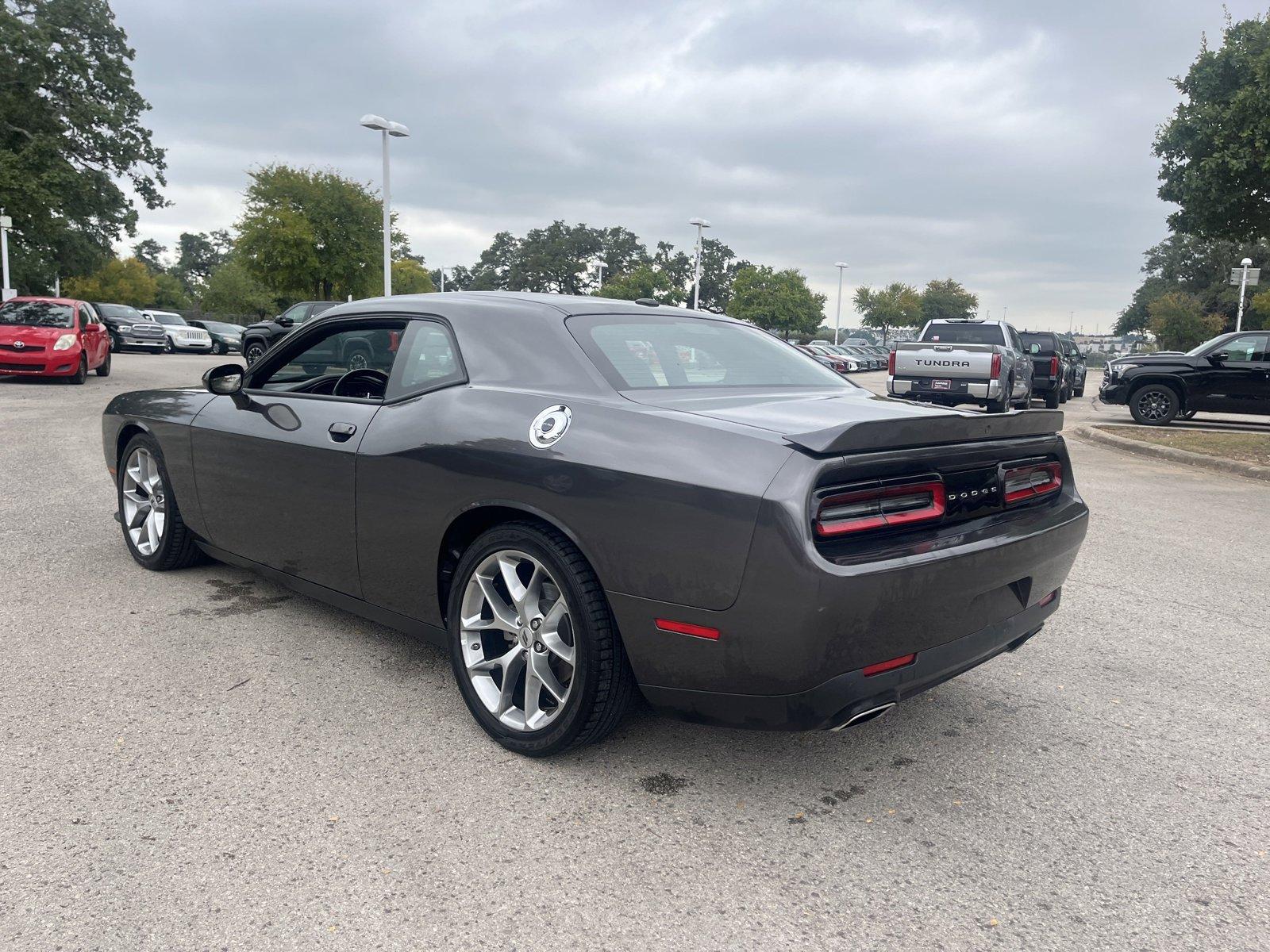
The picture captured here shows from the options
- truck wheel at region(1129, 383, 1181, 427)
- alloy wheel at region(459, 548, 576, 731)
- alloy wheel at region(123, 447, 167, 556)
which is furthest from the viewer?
truck wheel at region(1129, 383, 1181, 427)

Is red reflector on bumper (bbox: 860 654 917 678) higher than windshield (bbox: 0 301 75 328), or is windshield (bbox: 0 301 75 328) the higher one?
windshield (bbox: 0 301 75 328)

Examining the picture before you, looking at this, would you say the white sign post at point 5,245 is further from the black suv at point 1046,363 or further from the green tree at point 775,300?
the green tree at point 775,300

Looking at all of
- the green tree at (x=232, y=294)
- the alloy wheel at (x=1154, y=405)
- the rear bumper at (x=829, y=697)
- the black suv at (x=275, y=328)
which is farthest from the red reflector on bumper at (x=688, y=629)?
the green tree at (x=232, y=294)

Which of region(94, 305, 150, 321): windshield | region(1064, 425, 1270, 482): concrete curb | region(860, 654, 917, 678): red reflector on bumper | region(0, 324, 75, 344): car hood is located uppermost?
region(94, 305, 150, 321): windshield

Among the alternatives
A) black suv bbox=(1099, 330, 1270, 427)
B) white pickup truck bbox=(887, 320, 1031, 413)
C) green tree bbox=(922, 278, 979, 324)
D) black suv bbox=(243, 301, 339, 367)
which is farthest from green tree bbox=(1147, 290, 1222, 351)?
black suv bbox=(243, 301, 339, 367)

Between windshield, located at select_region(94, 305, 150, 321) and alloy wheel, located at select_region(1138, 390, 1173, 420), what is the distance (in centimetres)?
3177

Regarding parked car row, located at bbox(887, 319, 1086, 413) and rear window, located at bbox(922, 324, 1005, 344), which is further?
rear window, located at bbox(922, 324, 1005, 344)

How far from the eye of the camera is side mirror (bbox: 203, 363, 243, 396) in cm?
429

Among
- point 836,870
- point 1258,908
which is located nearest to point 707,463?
point 836,870

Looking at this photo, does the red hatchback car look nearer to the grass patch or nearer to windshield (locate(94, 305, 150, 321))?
windshield (locate(94, 305, 150, 321))

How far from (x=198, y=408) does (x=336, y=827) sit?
266 cm

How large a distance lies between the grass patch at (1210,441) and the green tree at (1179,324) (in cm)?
5183

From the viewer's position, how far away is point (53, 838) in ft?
8.04

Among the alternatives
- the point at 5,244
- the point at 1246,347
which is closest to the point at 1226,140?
the point at 1246,347
